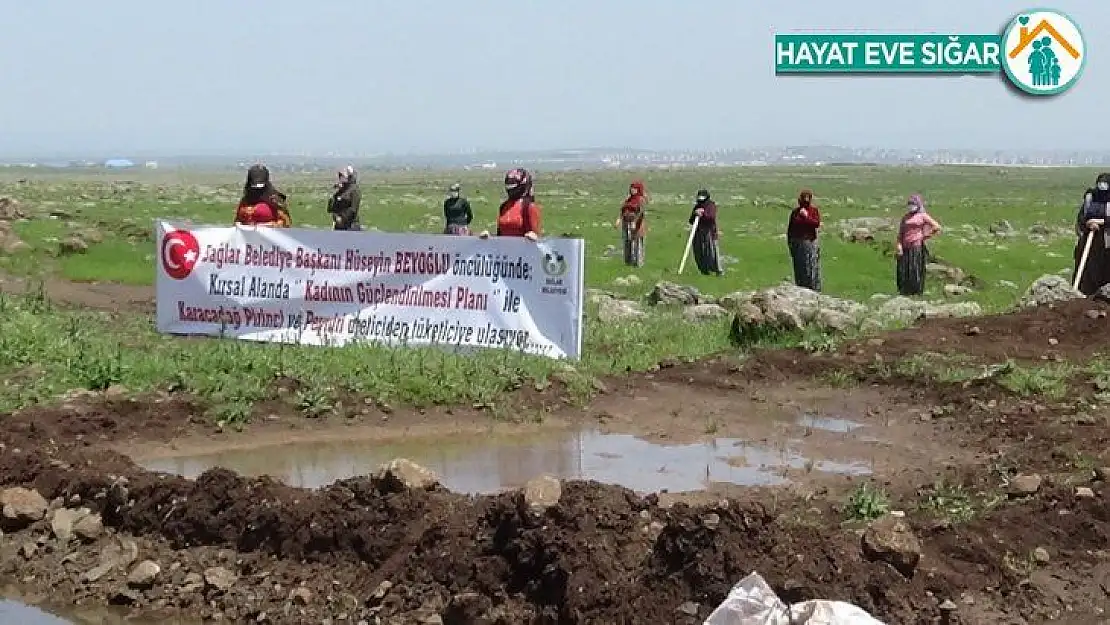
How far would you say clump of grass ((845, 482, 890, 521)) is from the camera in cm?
684

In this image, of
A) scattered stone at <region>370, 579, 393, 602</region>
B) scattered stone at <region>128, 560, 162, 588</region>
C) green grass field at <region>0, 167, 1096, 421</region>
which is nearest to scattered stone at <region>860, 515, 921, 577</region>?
scattered stone at <region>370, 579, 393, 602</region>

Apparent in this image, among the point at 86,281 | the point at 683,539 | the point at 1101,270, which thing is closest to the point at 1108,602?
the point at 683,539

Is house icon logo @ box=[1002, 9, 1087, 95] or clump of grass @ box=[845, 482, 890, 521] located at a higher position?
house icon logo @ box=[1002, 9, 1087, 95]

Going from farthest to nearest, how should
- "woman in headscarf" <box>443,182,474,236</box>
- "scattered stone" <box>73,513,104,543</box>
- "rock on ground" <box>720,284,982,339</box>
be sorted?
"woman in headscarf" <box>443,182,474,236</box> < "rock on ground" <box>720,284,982,339</box> < "scattered stone" <box>73,513,104,543</box>

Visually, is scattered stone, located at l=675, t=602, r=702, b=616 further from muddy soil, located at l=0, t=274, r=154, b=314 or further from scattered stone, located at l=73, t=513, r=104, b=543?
muddy soil, located at l=0, t=274, r=154, b=314

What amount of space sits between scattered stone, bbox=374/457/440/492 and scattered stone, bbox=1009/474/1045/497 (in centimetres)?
333

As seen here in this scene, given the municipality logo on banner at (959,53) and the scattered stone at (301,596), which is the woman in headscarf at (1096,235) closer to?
the municipality logo on banner at (959,53)

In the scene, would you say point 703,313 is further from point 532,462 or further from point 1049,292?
point 532,462

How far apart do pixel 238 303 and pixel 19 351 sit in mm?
2417

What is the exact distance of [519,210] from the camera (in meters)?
12.7

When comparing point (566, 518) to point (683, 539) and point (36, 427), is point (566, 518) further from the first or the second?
point (36, 427)

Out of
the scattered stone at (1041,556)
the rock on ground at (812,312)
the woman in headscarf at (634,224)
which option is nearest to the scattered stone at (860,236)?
the woman in headscarf at (634,224)

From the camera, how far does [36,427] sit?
27.5 feet

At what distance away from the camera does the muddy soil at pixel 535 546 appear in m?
5.43
